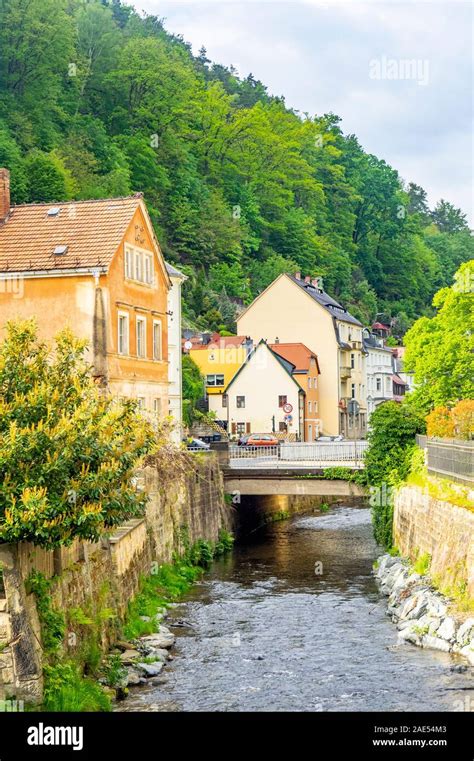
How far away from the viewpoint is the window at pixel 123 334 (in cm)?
4009

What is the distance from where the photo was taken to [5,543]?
18938 millimetres

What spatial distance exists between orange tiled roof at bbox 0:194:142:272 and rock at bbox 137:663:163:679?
18.0 metres

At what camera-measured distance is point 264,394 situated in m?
79.8

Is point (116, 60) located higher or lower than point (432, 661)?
higher

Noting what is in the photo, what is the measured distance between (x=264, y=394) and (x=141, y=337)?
37878 mm

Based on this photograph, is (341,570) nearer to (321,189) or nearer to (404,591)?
(404,591)

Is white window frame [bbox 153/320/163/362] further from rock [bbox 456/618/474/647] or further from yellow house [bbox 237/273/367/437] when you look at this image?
yellow house [bbox 237/273/367/437]

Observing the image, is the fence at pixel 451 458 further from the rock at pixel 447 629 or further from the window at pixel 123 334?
the window at pixel 123 334

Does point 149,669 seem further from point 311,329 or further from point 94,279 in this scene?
point 311,329

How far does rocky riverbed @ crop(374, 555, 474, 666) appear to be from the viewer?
80.4 feet

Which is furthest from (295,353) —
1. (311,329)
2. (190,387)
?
(190,387)

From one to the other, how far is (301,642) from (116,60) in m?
93.0

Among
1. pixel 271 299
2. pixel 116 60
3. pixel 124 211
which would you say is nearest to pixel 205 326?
pixel 271 299
